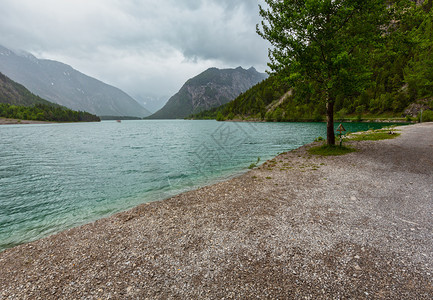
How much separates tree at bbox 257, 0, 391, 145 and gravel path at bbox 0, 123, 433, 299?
11.0 meters

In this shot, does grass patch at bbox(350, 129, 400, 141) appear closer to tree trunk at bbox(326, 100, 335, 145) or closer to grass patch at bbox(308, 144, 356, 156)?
grass patch at bbox(308, 144, 356, 156)

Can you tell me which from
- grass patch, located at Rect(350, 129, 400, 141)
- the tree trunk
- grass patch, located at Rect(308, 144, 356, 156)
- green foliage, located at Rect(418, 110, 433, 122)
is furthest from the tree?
green foliage, located at Rect(418, 110, 433, 122)

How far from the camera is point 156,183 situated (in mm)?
17875

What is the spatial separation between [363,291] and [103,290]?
7258mm

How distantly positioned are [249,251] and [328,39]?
824 inches

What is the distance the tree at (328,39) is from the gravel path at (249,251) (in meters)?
11.0

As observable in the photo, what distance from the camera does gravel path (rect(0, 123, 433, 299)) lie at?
5.13m

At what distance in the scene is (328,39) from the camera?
58.4 ft

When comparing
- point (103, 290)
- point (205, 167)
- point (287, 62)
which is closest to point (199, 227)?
point (103, 290)

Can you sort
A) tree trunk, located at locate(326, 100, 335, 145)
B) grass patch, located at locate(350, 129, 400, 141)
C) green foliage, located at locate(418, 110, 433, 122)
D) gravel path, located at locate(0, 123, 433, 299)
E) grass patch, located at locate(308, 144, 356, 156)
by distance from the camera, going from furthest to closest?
green foliage, located at locate(418, 110, 433, 122) → grass patch, located at locate(350, 129, 400, 141) → grass patch, located at locate(308, 144, 356, 156) → tree trunk, located at locate(326, 100, 335, 145) → gravel path, located at locate(0, 123, 433, 299)

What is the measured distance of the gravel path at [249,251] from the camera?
5.13 m

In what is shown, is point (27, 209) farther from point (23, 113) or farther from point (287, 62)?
point (23, 113)

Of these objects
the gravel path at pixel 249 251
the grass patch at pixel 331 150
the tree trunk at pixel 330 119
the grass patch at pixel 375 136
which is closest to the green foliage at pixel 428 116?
the grass patch at pixel 375 136

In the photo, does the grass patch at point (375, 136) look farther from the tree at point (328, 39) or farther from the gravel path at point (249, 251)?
the gravel path at point (249, 251)
